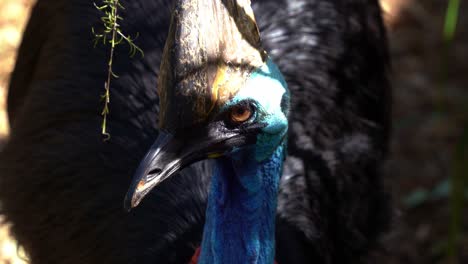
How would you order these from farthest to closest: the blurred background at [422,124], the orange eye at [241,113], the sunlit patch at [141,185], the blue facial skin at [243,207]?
the blurred background at [422,124], the blue facial skin at [243,207], the orange eye at [241,113], the sunlit patch at [141,185]

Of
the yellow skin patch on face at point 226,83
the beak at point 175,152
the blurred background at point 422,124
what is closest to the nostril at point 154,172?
the beak at point 175,152

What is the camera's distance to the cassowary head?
1826 millimetres

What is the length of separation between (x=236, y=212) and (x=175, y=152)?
12.8 inches

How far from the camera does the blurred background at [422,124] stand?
11.9ft

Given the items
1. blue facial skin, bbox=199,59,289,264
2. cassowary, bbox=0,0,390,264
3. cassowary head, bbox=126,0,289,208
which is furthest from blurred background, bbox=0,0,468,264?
cassowary head, bbox=126,0,289,208

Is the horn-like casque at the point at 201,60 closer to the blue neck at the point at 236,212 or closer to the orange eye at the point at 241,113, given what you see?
the orange eye at the point at 241,113

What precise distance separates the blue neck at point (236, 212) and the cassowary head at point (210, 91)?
0.13 meters

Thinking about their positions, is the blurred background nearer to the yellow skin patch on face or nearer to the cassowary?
the cassowary

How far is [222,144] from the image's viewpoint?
1955mm

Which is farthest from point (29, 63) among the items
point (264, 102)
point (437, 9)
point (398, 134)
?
point (437, 9)

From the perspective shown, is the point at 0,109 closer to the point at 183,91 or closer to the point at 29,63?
the point at 29,63

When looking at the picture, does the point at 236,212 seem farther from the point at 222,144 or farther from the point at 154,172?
the point at 154,172

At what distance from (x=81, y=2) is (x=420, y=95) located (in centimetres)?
202

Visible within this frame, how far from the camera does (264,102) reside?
6.47 ft
